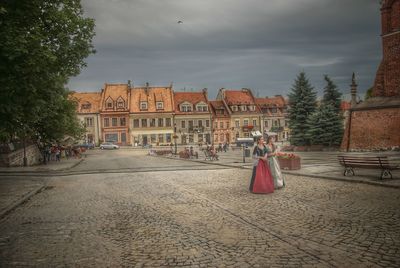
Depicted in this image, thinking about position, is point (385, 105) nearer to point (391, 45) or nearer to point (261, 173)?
point (391, 45)

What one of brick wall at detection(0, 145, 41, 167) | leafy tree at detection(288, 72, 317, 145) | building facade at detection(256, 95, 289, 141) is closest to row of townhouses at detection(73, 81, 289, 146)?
building facade at detection(256, 95, 289, 141)

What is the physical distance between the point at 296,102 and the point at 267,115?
39.9m

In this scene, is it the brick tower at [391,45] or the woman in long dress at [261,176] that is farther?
the brick tower at [391,45]

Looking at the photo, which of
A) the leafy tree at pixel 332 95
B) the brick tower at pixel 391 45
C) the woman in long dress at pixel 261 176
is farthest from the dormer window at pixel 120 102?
the woman in long dress at pixel 261 176

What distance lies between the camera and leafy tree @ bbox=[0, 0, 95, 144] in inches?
506

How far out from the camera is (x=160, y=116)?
76812 mm

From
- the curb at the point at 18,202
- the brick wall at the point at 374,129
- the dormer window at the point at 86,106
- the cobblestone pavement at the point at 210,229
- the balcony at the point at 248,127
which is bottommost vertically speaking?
the cobblestone pavement at the point at 210,229

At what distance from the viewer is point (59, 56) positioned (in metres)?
17.5

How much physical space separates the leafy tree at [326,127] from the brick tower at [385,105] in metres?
6.04

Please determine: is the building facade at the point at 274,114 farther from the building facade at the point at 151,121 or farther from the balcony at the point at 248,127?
the building facade at the point at 151,121

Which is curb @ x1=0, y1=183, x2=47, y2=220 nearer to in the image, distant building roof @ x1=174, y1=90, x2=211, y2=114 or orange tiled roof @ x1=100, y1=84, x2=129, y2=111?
orange tiled roof @ x1=100, y1=84, x2=129, y2=111

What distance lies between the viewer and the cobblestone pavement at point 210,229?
20.1ft

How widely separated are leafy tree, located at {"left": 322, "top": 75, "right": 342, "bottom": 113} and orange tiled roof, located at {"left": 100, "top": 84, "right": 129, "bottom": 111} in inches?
1745

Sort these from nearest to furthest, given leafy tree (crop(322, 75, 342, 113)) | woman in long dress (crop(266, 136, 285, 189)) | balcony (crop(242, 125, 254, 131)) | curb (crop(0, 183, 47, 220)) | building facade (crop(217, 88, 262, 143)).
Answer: curb (crop(0, 183, 47, 220))
woman in long dress (crop(266, 136, 285, 189))
leafy tree (crop(322, 75, 342, 113))
balcony (crop(242, 125, 254, 131))
building facade (crop(217, 88, 262, 143))
